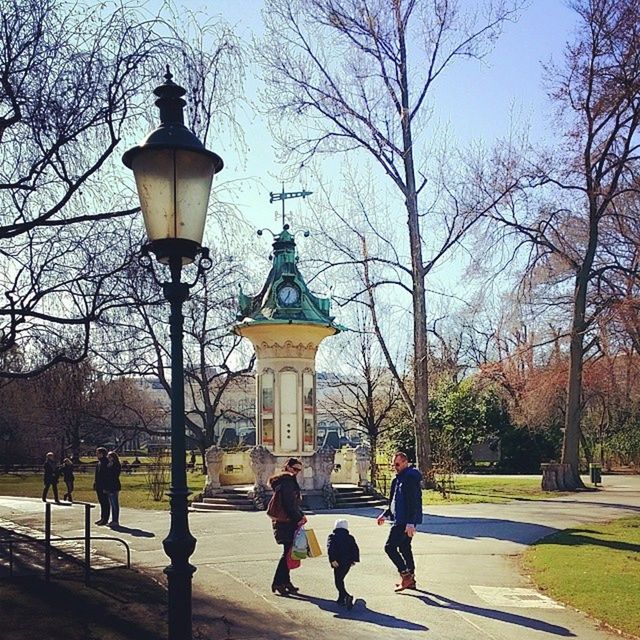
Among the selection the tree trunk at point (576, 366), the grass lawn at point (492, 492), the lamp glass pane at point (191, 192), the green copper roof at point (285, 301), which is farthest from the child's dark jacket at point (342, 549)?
the tree trunk at point (576, 366)

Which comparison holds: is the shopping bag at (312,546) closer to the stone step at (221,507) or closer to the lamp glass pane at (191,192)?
the lamp glass pane at (191,192)

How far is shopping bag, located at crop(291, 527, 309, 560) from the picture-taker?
385 inches

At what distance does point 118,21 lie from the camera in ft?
40.3

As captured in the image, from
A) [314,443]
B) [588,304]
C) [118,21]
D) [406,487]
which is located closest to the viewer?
[406,487]

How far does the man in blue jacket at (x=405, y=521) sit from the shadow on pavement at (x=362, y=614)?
2.51 feet

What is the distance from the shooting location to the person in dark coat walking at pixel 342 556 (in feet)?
30.3

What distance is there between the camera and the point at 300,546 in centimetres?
984

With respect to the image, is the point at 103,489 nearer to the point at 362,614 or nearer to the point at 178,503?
the point at 362,614

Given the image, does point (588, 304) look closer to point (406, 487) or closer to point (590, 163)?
point (590, 163)

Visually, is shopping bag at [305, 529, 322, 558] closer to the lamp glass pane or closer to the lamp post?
the lamp post

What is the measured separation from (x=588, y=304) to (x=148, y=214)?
91.1ft

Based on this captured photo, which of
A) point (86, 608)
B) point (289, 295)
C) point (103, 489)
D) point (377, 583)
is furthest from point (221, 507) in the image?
point (86, 608)

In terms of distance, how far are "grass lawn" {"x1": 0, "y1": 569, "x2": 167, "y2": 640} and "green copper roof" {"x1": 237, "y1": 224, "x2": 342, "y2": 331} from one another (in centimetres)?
1373

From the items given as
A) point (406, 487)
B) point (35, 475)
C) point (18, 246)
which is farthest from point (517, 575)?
point (35, 475)
